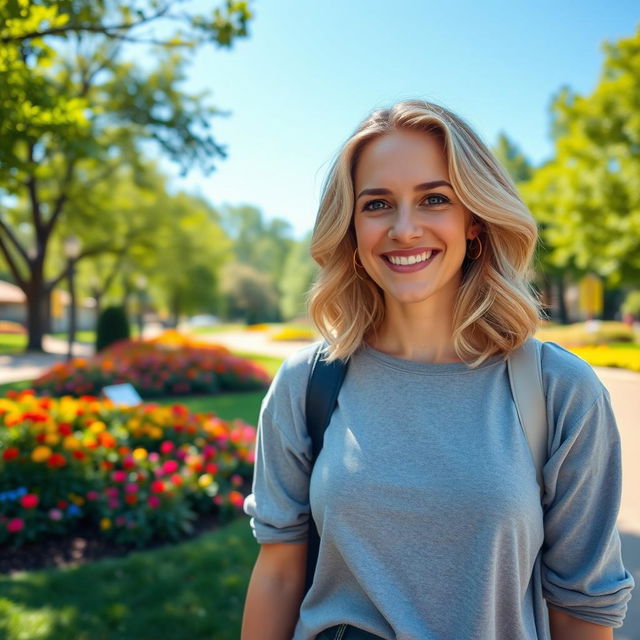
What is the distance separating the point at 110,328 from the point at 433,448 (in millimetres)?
18984

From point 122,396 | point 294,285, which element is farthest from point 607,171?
point 294,285

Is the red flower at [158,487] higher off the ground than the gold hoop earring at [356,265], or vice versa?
the gold hoop earring at [356,265]

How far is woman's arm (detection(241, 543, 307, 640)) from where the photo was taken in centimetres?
163

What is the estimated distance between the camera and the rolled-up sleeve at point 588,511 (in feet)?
4.38

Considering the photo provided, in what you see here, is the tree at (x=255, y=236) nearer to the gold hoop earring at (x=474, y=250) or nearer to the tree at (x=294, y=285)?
the tree at (x=294, y=285)

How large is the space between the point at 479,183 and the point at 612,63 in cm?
1997

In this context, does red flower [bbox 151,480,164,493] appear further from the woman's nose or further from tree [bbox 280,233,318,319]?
tree [bbox 280,233,318,319]

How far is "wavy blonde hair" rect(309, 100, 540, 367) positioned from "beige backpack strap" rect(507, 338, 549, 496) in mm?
104

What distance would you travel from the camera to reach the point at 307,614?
1.54 metres

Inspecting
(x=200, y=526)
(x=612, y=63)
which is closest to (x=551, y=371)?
(x=200, y=526)

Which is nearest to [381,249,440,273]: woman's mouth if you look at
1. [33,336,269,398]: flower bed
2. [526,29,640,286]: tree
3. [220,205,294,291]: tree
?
[33,336,269,398]: flower bed

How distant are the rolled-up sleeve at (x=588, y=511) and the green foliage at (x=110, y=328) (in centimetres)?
1896

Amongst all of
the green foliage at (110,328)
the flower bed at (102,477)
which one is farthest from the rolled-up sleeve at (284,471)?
the green foliage at (110,328)

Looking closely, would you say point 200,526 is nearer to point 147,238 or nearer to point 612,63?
point 612,63
